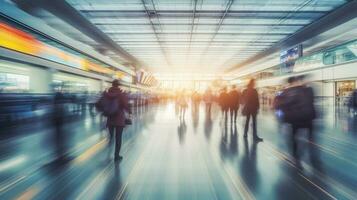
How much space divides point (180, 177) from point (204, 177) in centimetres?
39

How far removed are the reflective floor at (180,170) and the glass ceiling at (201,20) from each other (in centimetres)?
978

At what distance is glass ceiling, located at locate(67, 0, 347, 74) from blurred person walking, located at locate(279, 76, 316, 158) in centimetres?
1019

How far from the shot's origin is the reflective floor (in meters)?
4.08

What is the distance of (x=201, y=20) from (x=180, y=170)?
51.2 ft

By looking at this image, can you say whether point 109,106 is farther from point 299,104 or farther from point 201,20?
point 201,20

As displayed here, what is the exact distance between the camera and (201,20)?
19.4m

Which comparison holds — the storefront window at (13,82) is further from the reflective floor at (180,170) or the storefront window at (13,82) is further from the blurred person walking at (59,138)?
the reflective floor at (180,170)

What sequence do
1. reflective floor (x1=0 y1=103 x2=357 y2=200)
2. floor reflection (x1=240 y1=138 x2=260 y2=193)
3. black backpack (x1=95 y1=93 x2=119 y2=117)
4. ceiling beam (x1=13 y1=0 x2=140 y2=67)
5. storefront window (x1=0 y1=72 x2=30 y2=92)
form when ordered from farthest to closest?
ceiling beam (x1=13 y1=0 x2=140 y2=67) < storefront window (x1=0 y1=72 x2=30 y2=92) < black backpack (x1=95 y1=93 x2=119 y2=117) < floor reflection (x1=240 y1=138 x2=260 y2=193) < reflective floor (x1=0 y1=103 x2=357 y2=200)

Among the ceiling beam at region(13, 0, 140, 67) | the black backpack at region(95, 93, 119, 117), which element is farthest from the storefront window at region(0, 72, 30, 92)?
the ceiling beam at region(13, 0, 140, 67)

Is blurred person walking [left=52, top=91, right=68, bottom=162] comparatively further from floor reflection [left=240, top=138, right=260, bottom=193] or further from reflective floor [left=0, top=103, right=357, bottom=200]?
floor reflection [left=240, top=138, right=260, bottom=193]

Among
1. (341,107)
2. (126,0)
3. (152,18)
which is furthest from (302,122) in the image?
(341,107)

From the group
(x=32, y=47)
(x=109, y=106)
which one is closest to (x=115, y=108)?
(x=109, y=106)

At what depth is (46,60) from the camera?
33.5 ft

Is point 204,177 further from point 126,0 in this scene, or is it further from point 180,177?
point 126,0
